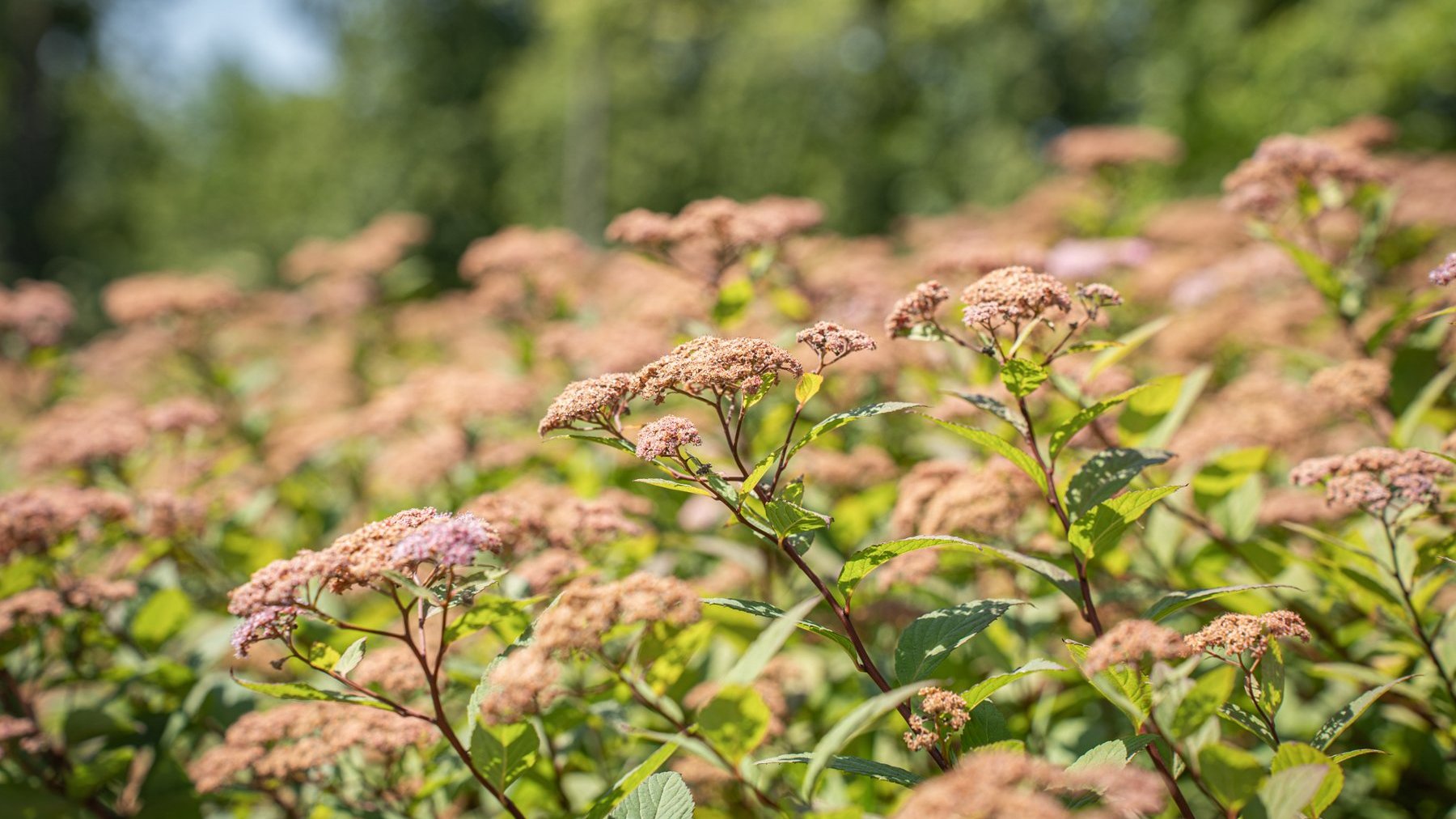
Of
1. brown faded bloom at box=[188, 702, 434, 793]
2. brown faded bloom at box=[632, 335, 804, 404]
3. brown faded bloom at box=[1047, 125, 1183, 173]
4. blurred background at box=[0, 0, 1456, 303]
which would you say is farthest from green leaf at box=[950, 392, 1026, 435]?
blurred background at box=[0, 0, 1456, 303]

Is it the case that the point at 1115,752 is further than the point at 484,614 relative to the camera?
No

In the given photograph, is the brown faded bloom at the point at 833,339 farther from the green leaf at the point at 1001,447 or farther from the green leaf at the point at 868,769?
the green leaf at the point at 868,769

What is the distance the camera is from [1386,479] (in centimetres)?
157

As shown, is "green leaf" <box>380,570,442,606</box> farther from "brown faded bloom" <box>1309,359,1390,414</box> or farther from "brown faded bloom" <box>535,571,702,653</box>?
"brown faded bloom" <box>1309,359,1390,414</box>

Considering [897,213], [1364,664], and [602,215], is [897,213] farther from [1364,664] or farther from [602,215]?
[1364,664]

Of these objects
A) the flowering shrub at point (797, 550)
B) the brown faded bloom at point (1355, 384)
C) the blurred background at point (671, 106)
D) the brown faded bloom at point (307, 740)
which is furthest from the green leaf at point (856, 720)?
the blurred background at point (671, 106)

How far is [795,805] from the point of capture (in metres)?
1.72

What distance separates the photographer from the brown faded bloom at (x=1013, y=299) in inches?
57.0

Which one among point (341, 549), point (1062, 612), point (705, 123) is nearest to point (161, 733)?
point (341, 549)

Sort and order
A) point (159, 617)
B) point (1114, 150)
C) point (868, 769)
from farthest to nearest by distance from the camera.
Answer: point (1114, 150) → point (159, 617) → point (868, 769)

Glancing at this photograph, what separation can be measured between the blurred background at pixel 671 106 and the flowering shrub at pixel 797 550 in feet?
34.7

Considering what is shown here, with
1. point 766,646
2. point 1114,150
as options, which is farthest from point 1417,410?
point 1114,150

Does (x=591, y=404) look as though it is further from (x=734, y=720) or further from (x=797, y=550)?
(x=734, y=720)

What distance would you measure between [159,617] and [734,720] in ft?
6.39
